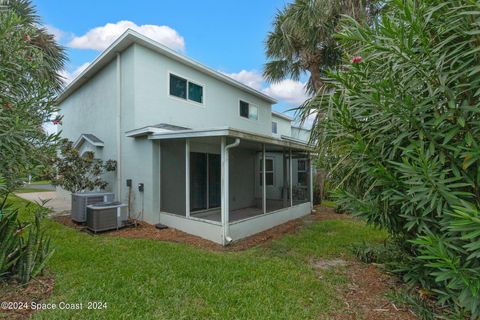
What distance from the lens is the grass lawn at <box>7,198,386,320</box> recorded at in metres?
3.50

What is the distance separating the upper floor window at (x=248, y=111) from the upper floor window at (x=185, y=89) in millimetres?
3109

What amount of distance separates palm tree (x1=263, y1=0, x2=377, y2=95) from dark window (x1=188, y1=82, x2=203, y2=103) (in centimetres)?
386

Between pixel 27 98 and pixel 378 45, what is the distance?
14.1ft

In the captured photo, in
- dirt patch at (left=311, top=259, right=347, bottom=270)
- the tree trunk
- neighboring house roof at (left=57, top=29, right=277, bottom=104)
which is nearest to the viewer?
dirt patch at (left=311, top=259, right=347, bottom=270)

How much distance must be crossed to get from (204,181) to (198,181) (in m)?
0.30

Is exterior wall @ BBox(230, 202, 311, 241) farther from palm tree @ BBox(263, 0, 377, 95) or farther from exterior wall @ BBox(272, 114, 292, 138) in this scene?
exterior wall @ BBox(272, 114, 292, 138)

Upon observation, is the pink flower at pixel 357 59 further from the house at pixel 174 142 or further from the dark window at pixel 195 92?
the dark window at pixel 195 92

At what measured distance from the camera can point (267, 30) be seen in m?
13.0

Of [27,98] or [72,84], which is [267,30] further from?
[27,98]

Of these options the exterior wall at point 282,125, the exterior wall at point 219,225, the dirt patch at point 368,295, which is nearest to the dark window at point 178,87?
the exterior wall at point 219,225

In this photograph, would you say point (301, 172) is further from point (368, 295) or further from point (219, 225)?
point (368, 295)

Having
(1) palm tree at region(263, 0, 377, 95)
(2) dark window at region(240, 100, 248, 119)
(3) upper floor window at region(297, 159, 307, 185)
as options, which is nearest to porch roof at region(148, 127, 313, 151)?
(1) palm tree at region(263, 0, 377, 95)

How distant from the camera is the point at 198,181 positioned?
966 centimetres

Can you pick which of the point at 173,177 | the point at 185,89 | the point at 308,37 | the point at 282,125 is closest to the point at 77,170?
the point at 173,177
